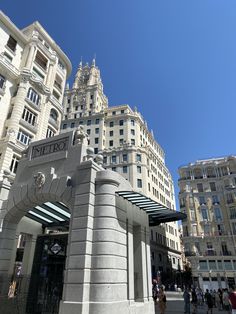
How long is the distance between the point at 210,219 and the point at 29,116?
38.1 metres

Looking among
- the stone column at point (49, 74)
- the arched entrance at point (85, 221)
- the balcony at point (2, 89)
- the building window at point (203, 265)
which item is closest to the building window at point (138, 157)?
the building window at point (203, 265)

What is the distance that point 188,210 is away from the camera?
49875 millimetres

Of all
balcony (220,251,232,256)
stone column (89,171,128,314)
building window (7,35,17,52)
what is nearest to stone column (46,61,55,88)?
building window (7,35,17,52)

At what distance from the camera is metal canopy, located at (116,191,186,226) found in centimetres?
1124

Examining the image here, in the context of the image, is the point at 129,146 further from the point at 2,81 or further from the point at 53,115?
the point at 2,81

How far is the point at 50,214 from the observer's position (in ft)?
47.9

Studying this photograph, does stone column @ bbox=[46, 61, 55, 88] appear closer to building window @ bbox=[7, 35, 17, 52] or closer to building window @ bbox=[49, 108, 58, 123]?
building window @ bbox=[49, 108, 58, 123]

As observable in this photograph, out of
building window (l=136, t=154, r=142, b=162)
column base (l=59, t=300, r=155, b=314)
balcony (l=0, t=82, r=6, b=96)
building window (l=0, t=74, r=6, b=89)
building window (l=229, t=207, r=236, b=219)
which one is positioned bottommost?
column base (l=59, t=300, r=155, b=314)

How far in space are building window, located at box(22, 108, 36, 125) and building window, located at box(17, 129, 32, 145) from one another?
1762 millimetres

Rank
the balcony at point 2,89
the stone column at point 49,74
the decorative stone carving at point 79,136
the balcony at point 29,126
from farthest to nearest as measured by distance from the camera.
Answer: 1. the stone column at point 49,74
2. the balcony at point 29,126
3. the balcony at point 2,89
4. the decorative stone carving at point 79,136

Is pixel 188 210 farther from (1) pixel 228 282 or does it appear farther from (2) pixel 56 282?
(2) pixel 56 282

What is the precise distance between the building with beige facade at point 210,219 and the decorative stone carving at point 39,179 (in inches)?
1554

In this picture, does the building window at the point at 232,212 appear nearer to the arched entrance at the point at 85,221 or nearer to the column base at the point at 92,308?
the arched entrance at the point at 85,221

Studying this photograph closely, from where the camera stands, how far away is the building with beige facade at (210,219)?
142ft
